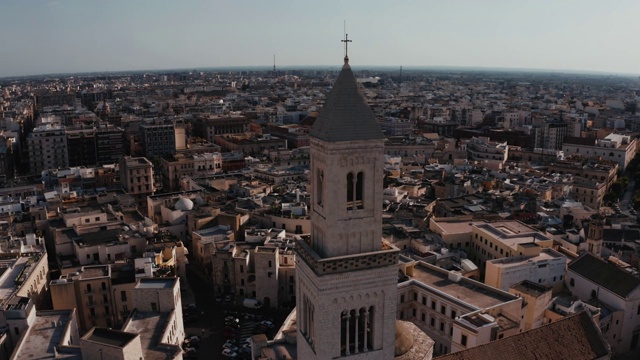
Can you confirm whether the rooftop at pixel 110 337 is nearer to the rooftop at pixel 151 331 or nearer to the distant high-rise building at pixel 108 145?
the rooftop at pixel 151 331

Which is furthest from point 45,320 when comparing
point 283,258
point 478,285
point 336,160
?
point 478,285

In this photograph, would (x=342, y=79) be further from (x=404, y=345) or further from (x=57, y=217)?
(x=57, y=217)

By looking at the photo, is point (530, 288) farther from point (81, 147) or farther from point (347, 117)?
point (81, 147)

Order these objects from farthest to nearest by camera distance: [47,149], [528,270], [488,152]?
[488,152] < [47,149] < [528,270]

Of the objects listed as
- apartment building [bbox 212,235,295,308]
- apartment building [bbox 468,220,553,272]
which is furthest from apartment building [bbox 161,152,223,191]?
apartment building [bbox 468,220,553,272]

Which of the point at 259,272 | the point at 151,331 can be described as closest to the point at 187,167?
the point at 259,272

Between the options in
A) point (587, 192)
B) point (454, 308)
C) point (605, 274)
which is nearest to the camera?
point (454, 308)

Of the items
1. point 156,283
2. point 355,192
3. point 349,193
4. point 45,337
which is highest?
point 355,192
